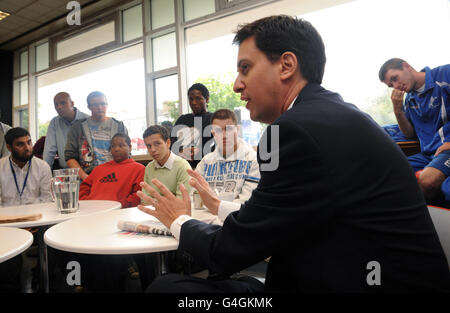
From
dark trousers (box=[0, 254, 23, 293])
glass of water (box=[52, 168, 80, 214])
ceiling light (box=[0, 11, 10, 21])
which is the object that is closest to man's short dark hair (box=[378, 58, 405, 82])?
glass of water (box=[52, 168, 80, 214])

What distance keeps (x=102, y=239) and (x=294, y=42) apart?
2.77ft

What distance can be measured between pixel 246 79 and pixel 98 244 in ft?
2.19

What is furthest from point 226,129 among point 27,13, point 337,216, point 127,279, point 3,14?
point 3,14

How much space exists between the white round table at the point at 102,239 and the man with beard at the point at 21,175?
5.47ft

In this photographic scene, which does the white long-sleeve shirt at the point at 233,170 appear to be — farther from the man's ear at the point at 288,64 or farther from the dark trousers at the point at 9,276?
the dark trousers at the point at 9,276

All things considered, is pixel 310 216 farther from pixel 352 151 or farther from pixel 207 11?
pixel 207 11

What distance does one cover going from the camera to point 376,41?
3.23 meters

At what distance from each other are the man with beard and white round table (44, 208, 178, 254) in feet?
5.47

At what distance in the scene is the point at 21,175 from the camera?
100 inches

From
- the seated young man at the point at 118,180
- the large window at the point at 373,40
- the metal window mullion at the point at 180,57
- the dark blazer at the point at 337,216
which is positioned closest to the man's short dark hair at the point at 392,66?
the large window at the point at 373,40

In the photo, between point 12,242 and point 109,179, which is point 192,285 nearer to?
point 12,242

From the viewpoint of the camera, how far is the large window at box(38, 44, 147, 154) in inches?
197

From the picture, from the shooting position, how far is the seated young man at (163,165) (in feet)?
7.41
